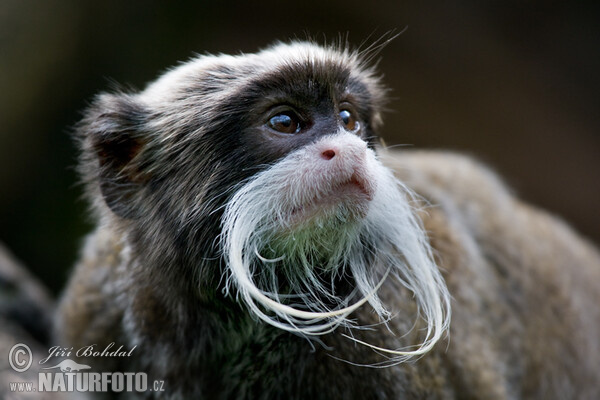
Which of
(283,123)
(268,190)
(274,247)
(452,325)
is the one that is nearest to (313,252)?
(274,247)

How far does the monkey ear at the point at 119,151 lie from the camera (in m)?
2.86

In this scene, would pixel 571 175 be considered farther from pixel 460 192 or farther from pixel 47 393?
pixel 47 393

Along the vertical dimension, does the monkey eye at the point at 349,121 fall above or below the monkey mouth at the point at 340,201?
above

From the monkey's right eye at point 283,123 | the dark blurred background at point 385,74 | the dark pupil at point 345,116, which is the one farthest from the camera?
the dark blurred background at point 385,74

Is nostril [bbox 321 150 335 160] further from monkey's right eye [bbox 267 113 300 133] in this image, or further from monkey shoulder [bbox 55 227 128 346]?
monkey shoulder [bbox 55 227 128 346]

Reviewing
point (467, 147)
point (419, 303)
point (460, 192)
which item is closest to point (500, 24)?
point (467, 147)

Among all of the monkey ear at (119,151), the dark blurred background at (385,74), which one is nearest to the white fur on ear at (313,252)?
the monkey ear at (119,151)

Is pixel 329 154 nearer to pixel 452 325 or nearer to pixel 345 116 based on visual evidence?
pixel 345 116

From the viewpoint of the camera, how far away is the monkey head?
2.42 meters

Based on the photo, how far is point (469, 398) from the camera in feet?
10.1

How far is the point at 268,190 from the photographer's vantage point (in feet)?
7.88

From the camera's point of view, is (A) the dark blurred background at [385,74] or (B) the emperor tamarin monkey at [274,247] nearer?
(B) the emperor tamarin monkey at [274,247]

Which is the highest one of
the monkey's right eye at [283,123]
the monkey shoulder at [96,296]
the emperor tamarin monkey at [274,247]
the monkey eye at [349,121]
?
the monkey's right eye at [283,123]

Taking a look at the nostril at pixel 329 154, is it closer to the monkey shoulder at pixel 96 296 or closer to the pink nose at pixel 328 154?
the pink nose at pixel 328 154
